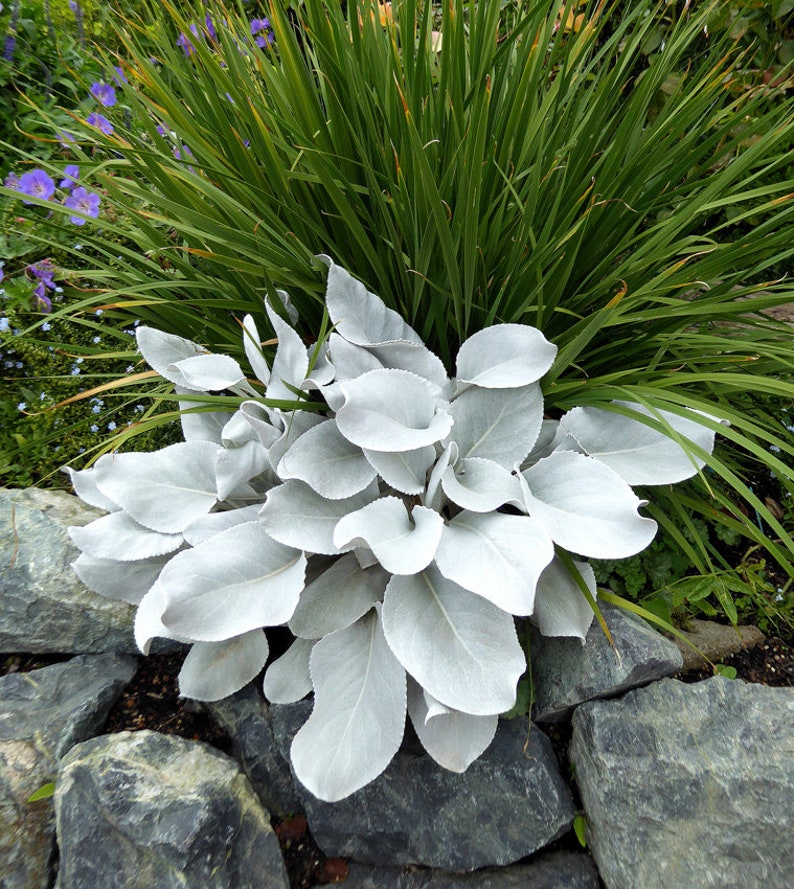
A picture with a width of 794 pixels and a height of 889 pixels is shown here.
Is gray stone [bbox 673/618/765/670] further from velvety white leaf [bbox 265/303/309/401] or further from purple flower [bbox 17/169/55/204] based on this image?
purple flower [bbox 17/169/55/204]

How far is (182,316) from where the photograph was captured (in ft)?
5.33

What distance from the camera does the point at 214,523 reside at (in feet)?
4.40

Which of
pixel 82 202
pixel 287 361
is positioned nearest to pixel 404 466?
pixel 287 361

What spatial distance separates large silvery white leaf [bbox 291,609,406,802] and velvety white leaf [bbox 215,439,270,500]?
351mm

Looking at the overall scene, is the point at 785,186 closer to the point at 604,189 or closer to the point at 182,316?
the point at 604,189

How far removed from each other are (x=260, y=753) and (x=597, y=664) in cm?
69

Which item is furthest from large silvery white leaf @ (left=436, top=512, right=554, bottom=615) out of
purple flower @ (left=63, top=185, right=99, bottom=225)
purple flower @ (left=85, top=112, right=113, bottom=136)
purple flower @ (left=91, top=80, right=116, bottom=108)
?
purple flower @ (left=91, top=80, right=116, bottom=108)

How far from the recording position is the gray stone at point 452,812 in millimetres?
1255

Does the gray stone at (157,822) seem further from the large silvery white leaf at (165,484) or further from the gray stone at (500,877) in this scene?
the large silvery white leaf at (165,484)

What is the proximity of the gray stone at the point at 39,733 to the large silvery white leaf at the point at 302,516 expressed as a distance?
58cm

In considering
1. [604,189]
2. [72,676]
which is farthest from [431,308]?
Answer: [72,676]

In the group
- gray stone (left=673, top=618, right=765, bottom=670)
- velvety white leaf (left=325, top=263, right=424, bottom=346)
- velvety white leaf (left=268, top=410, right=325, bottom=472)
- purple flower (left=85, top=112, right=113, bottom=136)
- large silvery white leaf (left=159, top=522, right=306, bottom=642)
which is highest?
purple flower (left=85, top=112, right=113, bottom=136)

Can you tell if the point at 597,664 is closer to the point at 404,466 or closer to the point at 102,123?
the point at 404,466

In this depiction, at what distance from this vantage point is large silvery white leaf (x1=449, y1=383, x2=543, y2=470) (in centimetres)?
135
